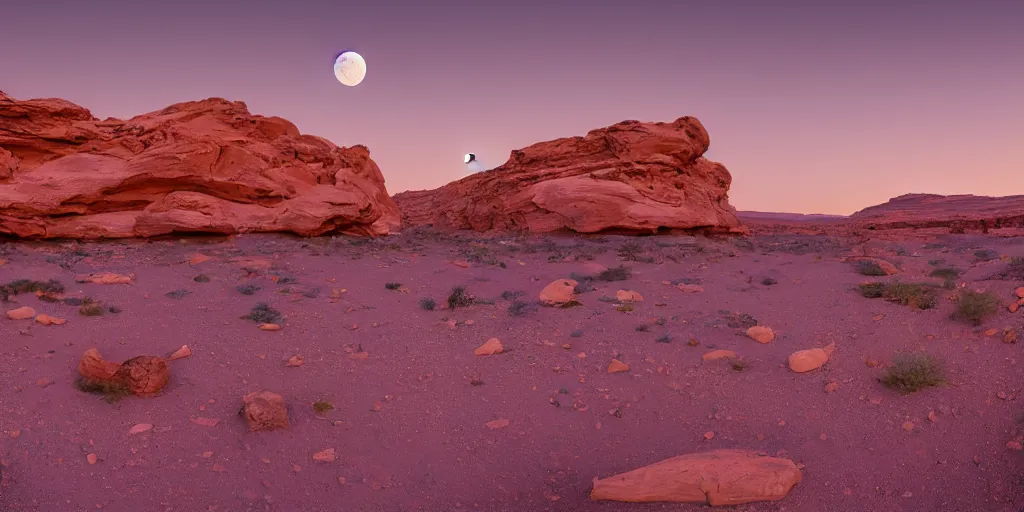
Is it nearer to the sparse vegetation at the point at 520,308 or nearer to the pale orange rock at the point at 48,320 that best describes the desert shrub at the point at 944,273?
the sparse vegetation at the point at 520,308

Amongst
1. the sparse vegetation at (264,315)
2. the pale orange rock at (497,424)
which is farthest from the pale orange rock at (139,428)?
the pale orange rock at (497,424)

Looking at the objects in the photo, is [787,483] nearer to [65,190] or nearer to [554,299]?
[554,299]

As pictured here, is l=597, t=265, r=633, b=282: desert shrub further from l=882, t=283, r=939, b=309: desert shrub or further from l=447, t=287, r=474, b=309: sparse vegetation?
l=882, t=283, r=939, b=309: desert shrub

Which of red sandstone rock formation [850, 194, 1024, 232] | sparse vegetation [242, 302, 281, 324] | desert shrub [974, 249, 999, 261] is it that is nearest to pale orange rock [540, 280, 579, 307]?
sparse vegetation [242, 302, 281, 324]

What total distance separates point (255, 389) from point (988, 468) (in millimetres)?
7423

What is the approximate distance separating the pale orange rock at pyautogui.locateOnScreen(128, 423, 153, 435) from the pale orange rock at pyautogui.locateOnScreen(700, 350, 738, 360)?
6.51 metres

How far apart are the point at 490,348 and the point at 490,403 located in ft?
4.67

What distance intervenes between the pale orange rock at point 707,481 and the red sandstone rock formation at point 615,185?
1969cm

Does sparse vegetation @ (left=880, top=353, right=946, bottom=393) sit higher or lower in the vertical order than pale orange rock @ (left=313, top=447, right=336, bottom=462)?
higher

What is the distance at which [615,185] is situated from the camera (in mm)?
24969

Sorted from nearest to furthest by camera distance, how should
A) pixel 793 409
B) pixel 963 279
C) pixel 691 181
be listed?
pixel 793 409 < pixel 963 279 < pixel 691 181

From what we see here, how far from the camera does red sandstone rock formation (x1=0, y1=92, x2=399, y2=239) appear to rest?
17281mm

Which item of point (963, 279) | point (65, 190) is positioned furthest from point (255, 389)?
point (65, 190)

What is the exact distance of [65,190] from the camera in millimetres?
17312
